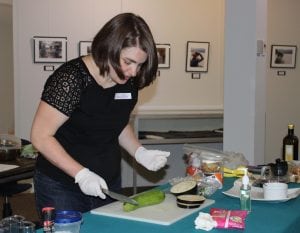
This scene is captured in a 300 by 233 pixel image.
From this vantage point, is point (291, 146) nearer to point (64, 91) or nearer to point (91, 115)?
point (91, 115)

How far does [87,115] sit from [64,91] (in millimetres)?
142

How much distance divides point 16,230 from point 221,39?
15.5ft

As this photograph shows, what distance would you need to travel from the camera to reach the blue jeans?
72.4 inches

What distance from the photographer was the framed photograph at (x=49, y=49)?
5.06m

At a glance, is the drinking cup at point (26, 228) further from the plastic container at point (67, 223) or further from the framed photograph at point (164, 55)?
the framed photograph at point (164, 55)

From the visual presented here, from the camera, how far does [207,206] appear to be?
68.0 inches

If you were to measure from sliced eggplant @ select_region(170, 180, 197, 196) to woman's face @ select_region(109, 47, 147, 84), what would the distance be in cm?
45

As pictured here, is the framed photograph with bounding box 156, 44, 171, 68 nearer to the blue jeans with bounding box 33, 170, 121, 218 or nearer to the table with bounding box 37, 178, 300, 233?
the blue jeans with bounding box 33, 170, 121, 218

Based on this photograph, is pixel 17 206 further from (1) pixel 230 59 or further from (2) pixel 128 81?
(2) pixel 128 81

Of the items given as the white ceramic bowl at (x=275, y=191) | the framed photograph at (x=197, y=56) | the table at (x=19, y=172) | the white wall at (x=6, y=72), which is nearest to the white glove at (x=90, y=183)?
the white ceramic bowl at (x=275, y=191)

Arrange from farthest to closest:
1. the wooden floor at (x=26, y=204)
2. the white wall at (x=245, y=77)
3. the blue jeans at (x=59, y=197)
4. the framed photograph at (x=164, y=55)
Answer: the framed photograph at (x=164, y=55) → the wooden floor at (x=26, y=204) → the white wall at (x=245, y=77) → the blue jeans at (x=59, y=197)

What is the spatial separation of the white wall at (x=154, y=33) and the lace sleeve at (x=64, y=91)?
345 centimetres

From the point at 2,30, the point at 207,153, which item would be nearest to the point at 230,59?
the point at 207,153

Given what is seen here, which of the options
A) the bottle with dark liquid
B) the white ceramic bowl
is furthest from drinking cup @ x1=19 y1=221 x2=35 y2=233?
the bottle with dark liquid
